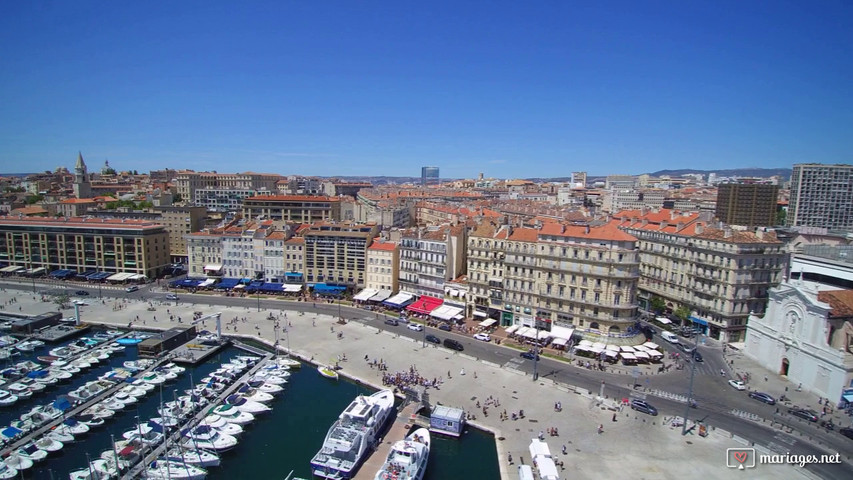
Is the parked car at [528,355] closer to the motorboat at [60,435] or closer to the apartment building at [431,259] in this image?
the apartment building at [431,259]

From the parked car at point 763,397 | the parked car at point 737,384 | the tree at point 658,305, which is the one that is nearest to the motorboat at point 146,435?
the parked car at point 737,384

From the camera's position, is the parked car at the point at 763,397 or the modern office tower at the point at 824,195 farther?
the modern office tower at the point at 824,195

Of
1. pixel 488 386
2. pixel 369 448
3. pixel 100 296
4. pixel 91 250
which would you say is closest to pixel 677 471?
pixel 488 386

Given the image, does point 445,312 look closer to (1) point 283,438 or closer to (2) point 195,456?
(1) point 283,438

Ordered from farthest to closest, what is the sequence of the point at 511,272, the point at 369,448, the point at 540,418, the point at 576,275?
the point at 511,272 < the point at 576,275 < the point at 540,418 < the point at 369,448

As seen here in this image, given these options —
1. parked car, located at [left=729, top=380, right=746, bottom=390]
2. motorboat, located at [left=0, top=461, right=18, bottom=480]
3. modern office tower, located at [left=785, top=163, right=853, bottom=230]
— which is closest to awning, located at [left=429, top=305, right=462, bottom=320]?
parked car, located at [left=729, top=380, right=746, bottom=390]

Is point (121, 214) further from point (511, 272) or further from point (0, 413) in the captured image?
point (511, 272)
